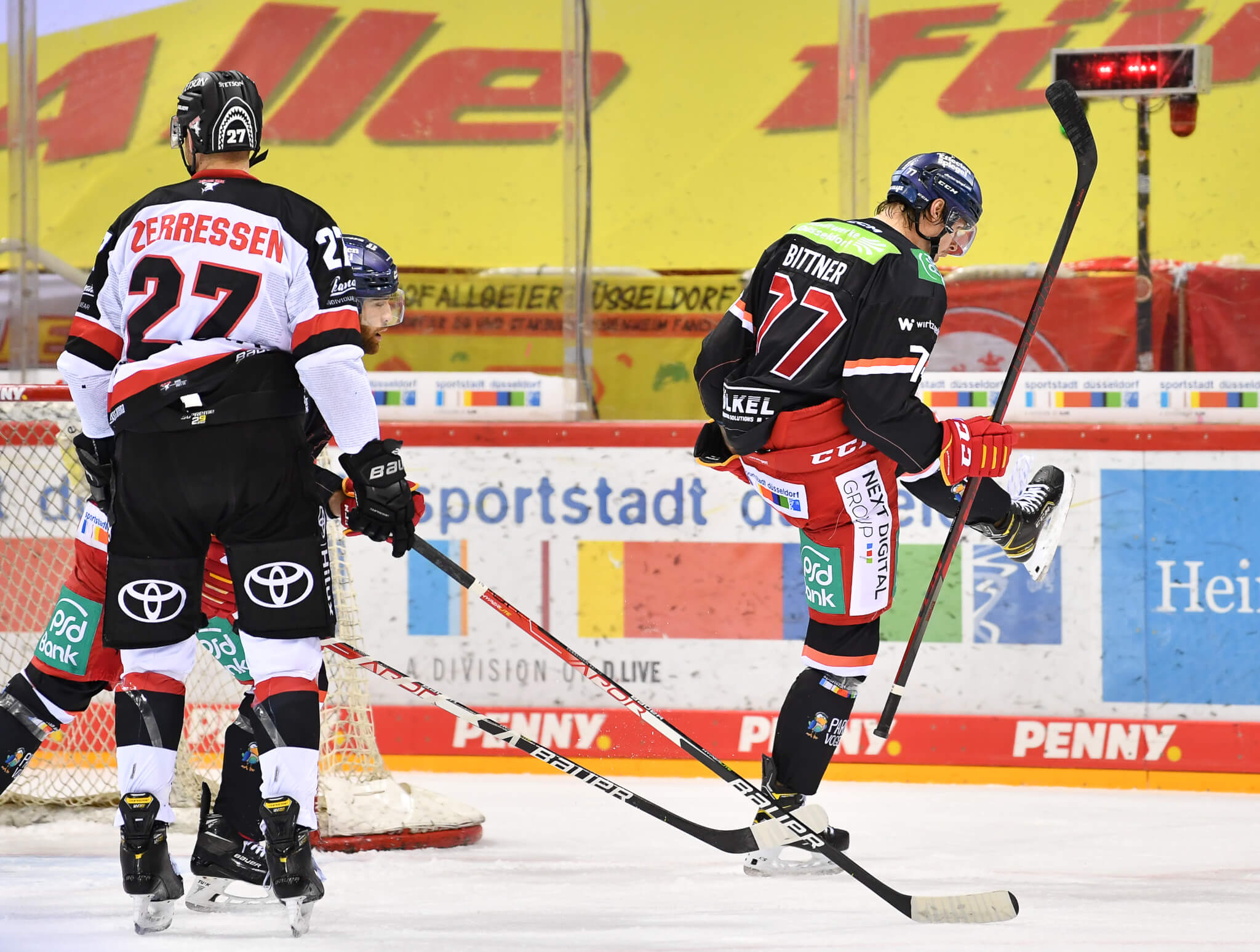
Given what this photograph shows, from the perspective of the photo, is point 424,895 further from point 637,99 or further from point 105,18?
point 105,18

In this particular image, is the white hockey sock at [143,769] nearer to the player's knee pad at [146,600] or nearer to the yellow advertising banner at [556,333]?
the player's knee pad at [146,600]

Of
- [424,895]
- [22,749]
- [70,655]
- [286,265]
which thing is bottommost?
[424,895]

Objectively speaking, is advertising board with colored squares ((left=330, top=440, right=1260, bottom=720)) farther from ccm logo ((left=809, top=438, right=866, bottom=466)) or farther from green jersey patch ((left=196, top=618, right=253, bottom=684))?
green jersey patch ((left=196, top=618, right=253, bottom=684))

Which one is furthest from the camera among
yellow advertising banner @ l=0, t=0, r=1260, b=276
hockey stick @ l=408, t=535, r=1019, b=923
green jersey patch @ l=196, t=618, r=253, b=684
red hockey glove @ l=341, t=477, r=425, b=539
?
yellow advertising banner @ l=0, t=0, r=1260, b=276

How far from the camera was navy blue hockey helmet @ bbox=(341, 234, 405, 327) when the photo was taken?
10.3ft

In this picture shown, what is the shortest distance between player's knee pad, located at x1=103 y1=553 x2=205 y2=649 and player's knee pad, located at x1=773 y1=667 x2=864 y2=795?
131 cm

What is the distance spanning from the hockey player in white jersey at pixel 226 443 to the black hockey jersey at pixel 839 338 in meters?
0.86

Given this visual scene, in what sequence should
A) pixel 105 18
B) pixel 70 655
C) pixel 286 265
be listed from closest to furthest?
pixel 286 265
pixel 70 655
pixel 105 18

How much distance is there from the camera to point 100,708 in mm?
4312

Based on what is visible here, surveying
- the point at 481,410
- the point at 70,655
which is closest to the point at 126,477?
the point at 70,655

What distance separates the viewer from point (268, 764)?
274 centimetres

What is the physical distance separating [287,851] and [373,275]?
1163 mm

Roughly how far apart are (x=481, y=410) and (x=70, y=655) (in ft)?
6.30

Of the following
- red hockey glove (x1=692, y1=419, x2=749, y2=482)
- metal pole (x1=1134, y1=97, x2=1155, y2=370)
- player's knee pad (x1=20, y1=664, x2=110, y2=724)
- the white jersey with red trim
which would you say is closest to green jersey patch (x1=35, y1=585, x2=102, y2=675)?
player's knee pad (x1=20, y1=664, x2=110, y2=724)
